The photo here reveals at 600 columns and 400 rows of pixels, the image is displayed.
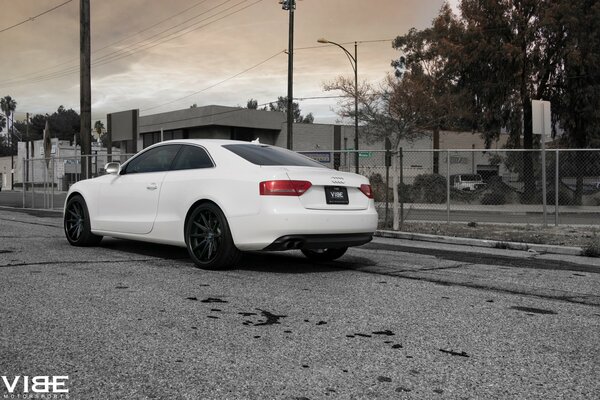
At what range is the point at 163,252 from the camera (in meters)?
7.93

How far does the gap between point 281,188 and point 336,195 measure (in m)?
0.72

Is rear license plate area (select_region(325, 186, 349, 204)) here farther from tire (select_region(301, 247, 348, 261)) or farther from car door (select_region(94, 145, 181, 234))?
car door (select_region(94, 145, 181, 234))

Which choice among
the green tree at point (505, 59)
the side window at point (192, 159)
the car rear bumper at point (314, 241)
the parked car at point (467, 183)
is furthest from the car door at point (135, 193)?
the green tree at point (505, 59)

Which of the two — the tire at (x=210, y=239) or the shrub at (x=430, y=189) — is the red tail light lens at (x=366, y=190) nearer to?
the tire at (x=210, y=239)

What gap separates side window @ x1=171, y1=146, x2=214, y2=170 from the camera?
6836 millimetres

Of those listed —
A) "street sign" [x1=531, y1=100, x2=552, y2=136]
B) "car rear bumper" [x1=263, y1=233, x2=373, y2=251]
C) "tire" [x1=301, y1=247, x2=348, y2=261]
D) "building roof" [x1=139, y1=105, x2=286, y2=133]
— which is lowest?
"tire" [x1=301, y1=247, x2=348, y2=261]

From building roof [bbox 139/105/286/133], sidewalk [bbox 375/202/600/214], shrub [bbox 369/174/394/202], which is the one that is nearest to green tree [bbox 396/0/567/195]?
sidewalk [bbox 375/202/600/214]

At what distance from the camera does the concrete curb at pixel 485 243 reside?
9.94 m

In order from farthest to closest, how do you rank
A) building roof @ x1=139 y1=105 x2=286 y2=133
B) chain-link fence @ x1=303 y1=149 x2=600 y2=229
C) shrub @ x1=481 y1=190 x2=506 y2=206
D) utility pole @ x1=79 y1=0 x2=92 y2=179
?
building roof @ x1=139 y1=105 x2=286 y2=133 < utility pole @ x1=79 y1=0 x2=92 y2=179 < shrub @ x1=481 y1=190 x2=506 y2=206 < chain-link fence @ x1=303 y1=149 x2=600 y2=229

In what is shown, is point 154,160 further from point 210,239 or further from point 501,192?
point 501,192

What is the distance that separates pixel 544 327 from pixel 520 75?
81.9 feet

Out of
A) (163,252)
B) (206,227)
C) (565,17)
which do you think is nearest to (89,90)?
(163,252)

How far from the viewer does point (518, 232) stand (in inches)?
482

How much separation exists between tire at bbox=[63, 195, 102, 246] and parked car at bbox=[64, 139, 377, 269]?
546 millimetres
